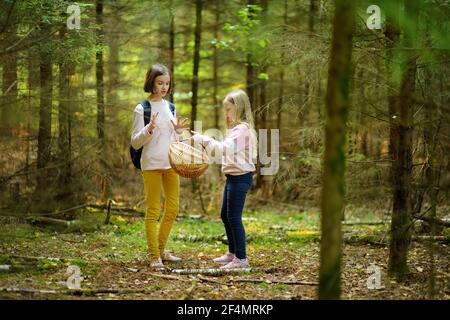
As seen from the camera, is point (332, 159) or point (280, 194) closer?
point (332, 159)

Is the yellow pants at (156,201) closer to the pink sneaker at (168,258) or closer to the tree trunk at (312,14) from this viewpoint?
the pink sneaker at (168,258)

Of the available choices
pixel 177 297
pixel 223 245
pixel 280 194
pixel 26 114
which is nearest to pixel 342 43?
pixel 177 297

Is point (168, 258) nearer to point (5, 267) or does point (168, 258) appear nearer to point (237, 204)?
point (237, 204)

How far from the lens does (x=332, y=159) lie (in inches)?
147

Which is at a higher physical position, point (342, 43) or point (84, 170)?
point (342, 43)

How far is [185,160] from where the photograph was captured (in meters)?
5.97

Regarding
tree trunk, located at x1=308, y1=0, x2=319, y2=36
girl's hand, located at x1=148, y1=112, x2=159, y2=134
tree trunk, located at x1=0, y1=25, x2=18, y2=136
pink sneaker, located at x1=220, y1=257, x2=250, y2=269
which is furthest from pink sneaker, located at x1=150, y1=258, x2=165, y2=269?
tree trunk, located at x1=308, y1=0, x2=319, y2=36

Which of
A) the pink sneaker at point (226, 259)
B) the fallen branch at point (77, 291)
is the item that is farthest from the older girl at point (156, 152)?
the fallen branch at point (77, 291)

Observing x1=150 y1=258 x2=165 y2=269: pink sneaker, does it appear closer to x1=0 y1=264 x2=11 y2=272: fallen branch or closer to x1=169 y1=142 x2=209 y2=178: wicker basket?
x1=169 y1=142 x2=209 y2=178: wicker basket

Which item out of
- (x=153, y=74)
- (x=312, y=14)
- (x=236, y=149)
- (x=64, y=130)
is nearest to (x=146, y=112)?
(x=153, y=74)

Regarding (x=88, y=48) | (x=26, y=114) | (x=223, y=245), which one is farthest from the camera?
(x=223, y=245)

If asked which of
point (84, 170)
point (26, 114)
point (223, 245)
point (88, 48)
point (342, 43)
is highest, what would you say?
point (88, 48)
